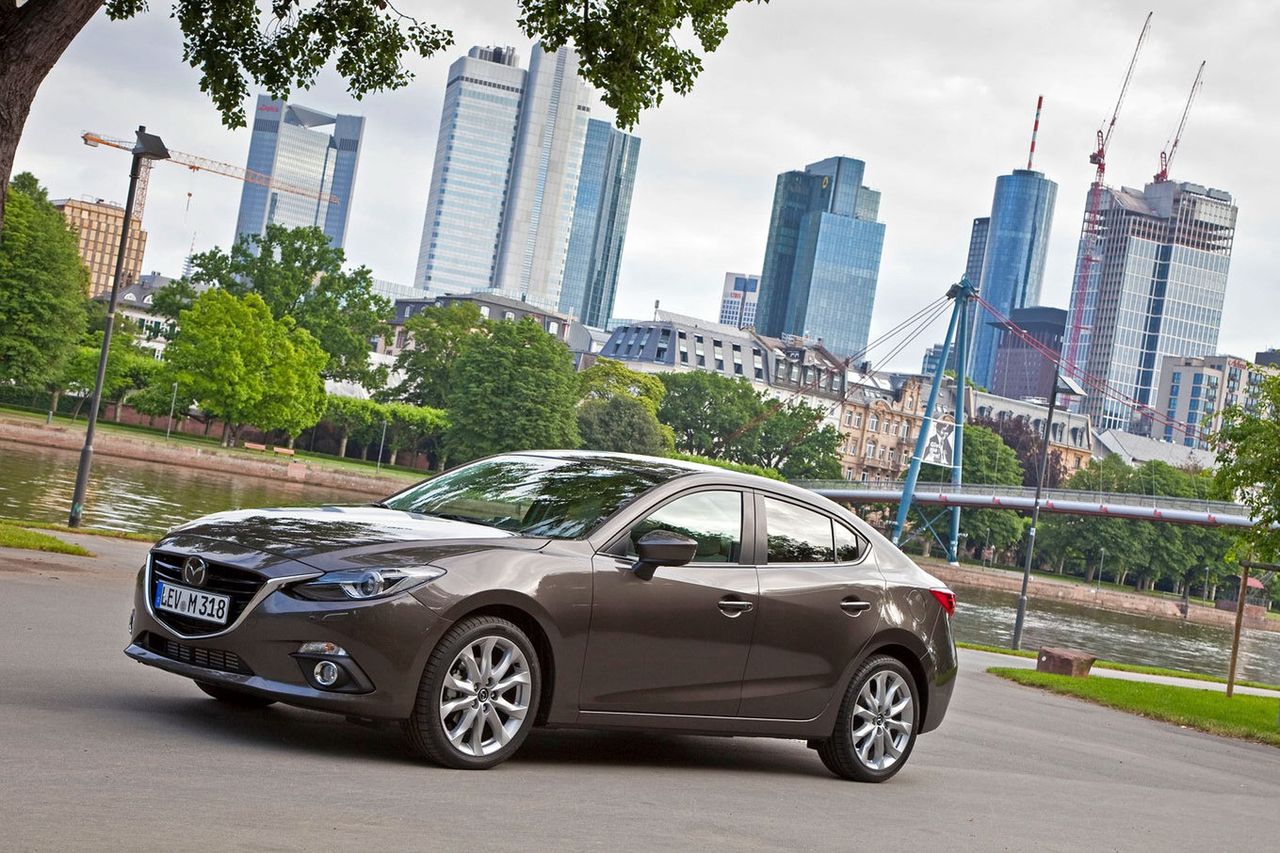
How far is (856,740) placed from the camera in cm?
841

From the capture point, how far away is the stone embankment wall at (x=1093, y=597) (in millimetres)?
93688

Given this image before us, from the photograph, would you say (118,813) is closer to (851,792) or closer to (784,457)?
(851,792)

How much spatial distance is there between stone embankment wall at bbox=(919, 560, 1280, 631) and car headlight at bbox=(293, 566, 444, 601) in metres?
87.5

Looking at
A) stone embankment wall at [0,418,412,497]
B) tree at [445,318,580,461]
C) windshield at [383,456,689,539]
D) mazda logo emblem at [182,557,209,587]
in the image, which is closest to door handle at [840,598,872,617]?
windshield at [383,456,689,539]

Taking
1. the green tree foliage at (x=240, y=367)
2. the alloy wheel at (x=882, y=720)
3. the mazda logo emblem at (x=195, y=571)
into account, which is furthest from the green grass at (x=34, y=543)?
the green tree foliage at (x=240, y=367)

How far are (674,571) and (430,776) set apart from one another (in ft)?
5.25

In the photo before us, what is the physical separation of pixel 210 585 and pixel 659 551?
1946 mm

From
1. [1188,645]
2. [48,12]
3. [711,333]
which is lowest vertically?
[1188,645]

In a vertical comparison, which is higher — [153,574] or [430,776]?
[153,574]

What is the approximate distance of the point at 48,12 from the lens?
35.2ft

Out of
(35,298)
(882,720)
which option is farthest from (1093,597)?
(882,720)

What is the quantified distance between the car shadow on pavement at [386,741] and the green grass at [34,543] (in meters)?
9.51

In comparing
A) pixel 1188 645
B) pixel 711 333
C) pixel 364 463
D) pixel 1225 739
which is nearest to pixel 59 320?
pixel 364 463

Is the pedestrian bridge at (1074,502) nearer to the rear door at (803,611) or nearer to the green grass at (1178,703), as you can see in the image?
the green grass at (1178,703)
